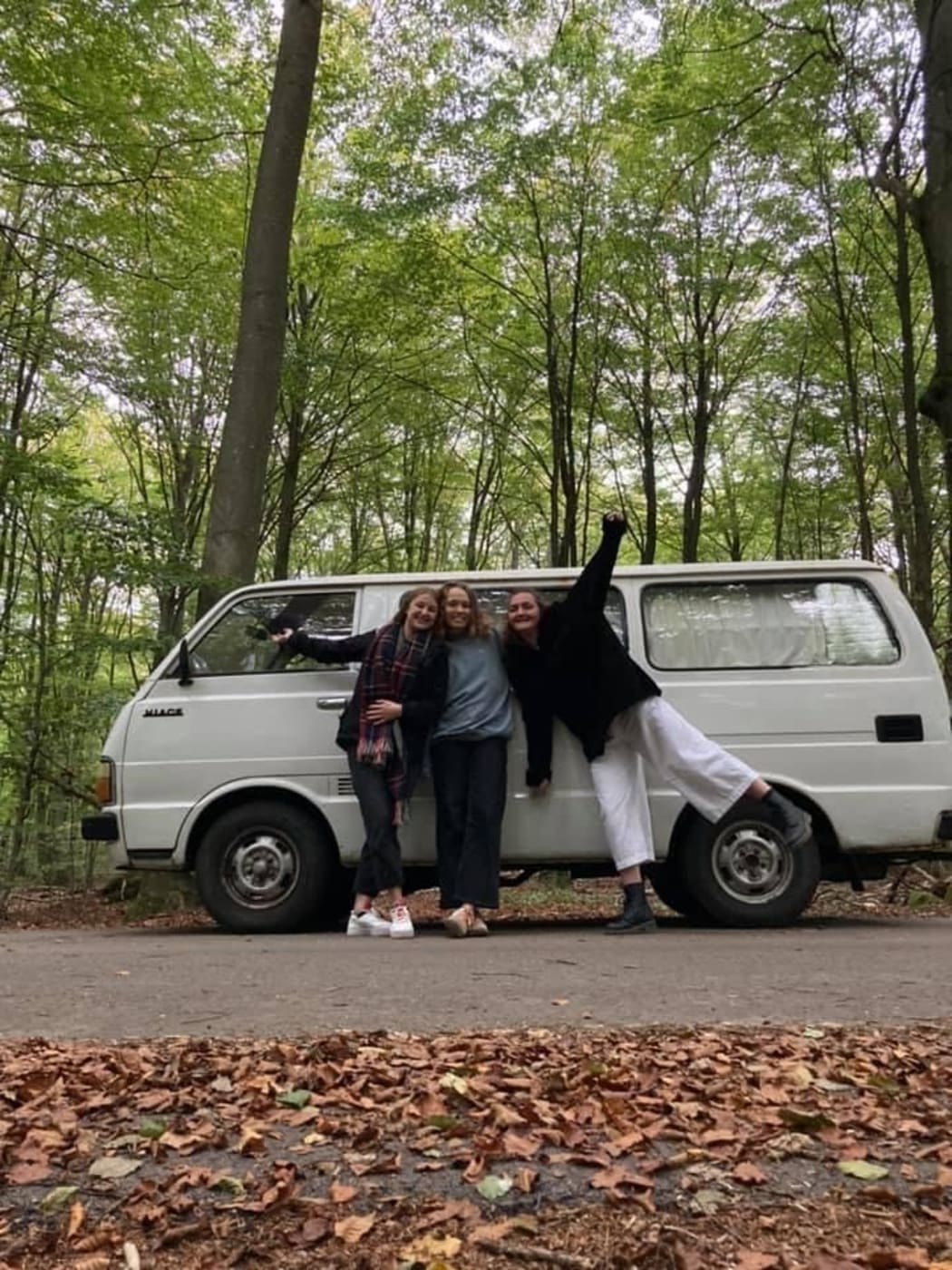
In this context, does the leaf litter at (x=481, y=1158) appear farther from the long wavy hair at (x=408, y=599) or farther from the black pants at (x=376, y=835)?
the long wavy hair at (x=408, y=599)

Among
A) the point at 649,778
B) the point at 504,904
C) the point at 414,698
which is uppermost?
the point at 414,698

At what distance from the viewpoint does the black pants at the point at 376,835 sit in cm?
588

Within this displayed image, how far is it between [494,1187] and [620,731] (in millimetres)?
3916

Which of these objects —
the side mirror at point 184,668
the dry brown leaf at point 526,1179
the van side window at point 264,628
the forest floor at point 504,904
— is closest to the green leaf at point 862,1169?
the dry brown leaf at point 526,1179

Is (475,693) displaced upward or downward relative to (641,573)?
downward

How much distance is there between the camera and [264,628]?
6.69 metres

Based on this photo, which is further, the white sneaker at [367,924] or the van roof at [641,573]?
the van roof at [641,573]

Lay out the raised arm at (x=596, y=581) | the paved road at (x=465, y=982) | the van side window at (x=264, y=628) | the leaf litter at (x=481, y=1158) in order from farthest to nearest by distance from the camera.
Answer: the van side window at (x=264, y=628), the raised arm at (x=596, y=581), the paved road at (x=465, y=982), the leaf litter at (x=481, y=1158)

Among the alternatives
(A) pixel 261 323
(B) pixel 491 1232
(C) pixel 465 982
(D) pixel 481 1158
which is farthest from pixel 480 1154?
(A) pixel 261 323

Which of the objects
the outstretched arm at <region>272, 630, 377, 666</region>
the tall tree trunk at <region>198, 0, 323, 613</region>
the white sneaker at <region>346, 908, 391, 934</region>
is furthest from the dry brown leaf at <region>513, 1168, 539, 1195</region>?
the tall tree trunk at <region>198, 0, 323, 613</region>

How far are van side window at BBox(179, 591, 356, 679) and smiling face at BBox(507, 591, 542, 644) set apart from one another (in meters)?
1.22

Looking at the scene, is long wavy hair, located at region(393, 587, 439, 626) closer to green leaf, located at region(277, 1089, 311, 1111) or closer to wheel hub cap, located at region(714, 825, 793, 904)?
wheel hub cap, located at region(714, 825, 793, 904)

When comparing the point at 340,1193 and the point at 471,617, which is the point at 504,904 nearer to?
the point at 471,617

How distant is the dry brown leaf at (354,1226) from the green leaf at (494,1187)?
25 centimetres
